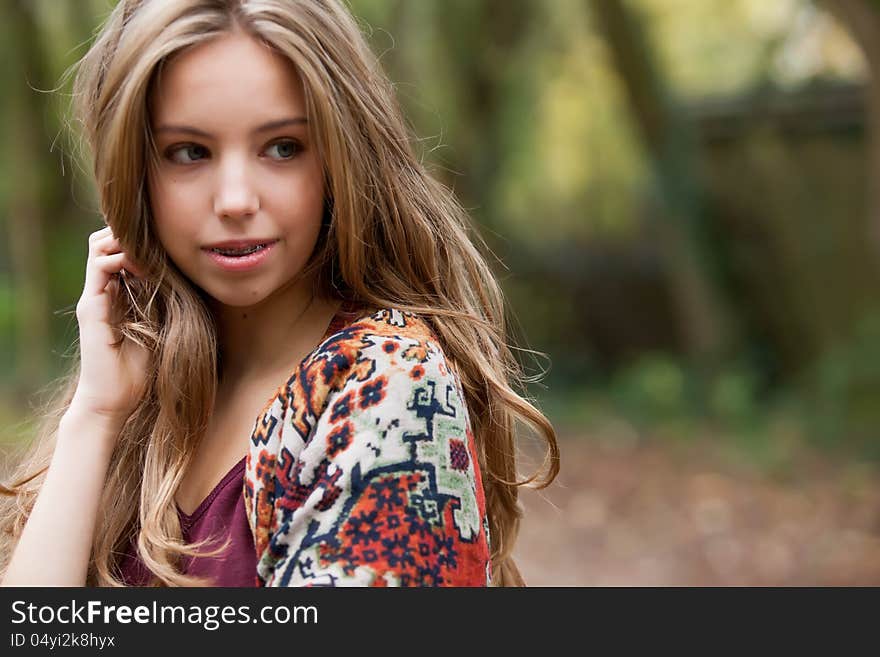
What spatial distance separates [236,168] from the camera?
1.78 metres

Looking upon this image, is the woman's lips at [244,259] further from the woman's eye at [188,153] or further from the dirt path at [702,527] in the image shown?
the dirt path at [702,527]

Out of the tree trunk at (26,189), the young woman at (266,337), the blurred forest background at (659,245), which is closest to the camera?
the young woman at (266,337)

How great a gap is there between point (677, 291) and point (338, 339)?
8.03 m

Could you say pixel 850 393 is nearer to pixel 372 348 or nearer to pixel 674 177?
pixel 674 177

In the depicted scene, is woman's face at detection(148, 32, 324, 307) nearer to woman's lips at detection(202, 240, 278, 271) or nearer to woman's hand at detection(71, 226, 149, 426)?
woman's lips at detection(202, 240, 278, 271)

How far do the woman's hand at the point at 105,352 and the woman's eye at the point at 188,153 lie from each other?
0.26 meters

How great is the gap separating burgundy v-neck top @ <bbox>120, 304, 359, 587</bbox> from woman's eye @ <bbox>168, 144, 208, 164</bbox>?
1.14 ft

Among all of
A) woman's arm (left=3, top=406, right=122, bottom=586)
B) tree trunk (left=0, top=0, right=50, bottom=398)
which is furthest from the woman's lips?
tree trunk (left=0, top=0, right=50, bottom=398)

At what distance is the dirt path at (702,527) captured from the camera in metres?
6.67

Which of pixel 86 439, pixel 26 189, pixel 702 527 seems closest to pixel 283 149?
pixel 86 439

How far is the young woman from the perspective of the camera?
165cm

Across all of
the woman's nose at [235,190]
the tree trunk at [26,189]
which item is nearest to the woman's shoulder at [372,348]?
the woman's nose at [235,190]

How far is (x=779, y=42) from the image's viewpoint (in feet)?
33.2
